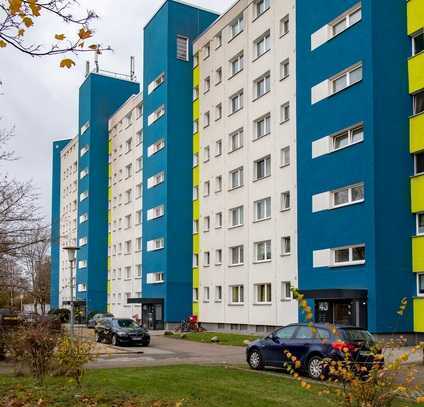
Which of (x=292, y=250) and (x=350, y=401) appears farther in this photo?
(x=292, y=250)

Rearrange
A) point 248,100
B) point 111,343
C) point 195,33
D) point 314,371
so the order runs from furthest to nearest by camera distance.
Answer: point 195,33, point 248,100, point 111,343, point 314,371

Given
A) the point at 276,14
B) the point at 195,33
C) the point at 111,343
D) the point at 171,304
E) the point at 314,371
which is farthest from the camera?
the point at 195,33

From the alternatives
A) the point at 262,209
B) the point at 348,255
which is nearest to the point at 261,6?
the point at 262,209

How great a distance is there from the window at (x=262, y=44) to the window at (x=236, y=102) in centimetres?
289

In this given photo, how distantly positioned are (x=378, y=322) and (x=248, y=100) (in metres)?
18.1

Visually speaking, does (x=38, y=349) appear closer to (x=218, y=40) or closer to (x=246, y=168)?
(x=246, y=168)

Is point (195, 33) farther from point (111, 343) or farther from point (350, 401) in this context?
point (350, 401)

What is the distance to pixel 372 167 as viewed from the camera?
89.1 feet

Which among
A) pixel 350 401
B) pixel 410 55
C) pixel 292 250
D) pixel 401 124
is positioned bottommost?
pixel 350 401

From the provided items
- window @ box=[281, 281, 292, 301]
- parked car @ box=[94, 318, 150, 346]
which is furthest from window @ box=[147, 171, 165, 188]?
window @ box=[281, 281, 292, 301]

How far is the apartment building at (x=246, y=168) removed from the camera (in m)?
34.8

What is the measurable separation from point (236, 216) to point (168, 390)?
27.4 m

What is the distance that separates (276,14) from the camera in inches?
1446

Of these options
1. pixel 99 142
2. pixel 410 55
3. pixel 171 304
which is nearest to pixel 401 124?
pixel 410 55
